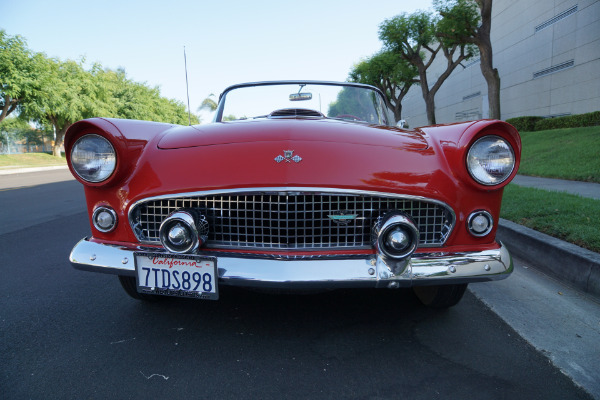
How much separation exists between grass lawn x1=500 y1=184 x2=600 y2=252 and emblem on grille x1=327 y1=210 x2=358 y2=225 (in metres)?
1.96

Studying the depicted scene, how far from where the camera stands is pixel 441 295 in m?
2.08

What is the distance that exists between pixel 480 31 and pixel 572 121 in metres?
4.18

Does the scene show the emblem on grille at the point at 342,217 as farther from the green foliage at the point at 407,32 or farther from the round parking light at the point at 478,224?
the green foliage at the point at 407,32

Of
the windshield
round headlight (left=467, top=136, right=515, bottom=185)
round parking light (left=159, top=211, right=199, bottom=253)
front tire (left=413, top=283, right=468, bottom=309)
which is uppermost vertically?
the windshield

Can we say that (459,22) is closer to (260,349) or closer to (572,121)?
(572,121)

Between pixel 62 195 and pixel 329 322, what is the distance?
7.06 meters

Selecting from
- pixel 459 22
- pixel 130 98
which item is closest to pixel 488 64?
pixel 459 22

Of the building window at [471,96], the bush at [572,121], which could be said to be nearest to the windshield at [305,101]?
the bush at [572,121]

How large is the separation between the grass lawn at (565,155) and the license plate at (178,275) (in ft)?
22.2

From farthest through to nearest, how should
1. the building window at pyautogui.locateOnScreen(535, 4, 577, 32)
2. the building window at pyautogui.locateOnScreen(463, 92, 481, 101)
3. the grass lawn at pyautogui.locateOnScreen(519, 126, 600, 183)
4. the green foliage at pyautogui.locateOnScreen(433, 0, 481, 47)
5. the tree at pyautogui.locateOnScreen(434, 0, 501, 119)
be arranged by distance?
1. the building window at pyautogui.locateOnScreen(463, 92, 481, 101)
2. the building window at pyautogui.locateOnScreen(535, 4, 577, 32)
3. the green foliage at pyautogui.locateOnScreen(433, 0, 481, 47)
4. the tree at pyautogui.locateOnScreen(434, 0, 501, 119)
5. the grass lawn at pyautogui.locateOnScreen(519, 126, 600, 183)

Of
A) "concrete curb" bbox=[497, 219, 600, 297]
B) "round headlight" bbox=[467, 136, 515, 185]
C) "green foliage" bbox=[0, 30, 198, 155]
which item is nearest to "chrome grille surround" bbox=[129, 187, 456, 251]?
"round headlight" bbox=[467, 136, 515, 185]

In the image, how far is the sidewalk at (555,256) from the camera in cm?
249

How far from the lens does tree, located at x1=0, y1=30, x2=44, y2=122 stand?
67.5ft

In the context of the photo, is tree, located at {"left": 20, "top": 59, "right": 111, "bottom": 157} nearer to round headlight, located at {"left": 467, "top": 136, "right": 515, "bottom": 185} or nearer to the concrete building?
the concrete building
